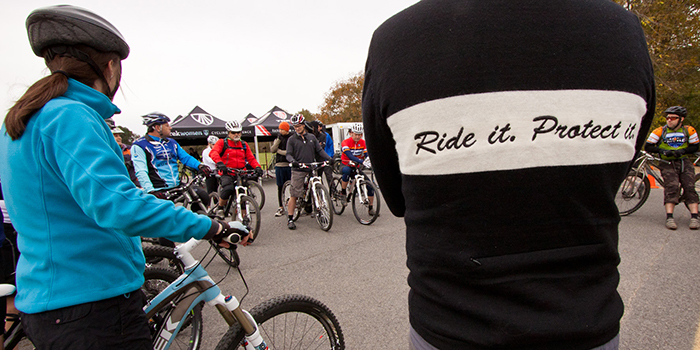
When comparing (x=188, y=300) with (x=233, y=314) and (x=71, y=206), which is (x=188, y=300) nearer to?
(x=233, y=314)

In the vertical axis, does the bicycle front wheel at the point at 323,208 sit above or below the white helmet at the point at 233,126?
below

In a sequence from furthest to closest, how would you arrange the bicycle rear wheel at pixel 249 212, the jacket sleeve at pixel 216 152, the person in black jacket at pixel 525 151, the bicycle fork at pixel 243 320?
the jacket sleeve at pixel 216 152
the bicycle rear wheel at pixel 249 212
the bicycle fork at pixel 243 320
the person in black jacket at pixel 525 151

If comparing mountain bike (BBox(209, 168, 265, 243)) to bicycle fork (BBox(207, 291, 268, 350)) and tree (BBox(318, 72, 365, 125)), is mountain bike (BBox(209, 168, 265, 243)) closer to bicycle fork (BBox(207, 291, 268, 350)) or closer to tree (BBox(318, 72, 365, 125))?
bicycle fork (BBox(207, 291, 268, 350))

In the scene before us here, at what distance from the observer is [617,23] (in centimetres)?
82

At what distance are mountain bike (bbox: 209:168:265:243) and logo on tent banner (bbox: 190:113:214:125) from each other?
11.1 meters

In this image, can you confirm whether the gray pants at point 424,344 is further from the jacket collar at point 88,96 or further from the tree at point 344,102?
the tree at point 344,102

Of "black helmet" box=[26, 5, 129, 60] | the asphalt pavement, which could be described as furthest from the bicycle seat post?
the asphalt pavement

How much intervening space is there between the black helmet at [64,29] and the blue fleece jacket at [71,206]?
17 cm

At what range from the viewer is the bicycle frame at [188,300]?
188 centimetres

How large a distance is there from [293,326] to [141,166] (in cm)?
348

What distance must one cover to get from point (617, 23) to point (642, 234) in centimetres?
554

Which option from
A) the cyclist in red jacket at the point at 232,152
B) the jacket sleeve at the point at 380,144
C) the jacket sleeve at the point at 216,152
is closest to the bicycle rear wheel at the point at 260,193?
the cyclist in red jacket at the point at 232,152

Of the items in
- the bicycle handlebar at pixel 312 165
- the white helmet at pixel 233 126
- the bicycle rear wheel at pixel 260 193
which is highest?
the white helmet at pixel 233 126

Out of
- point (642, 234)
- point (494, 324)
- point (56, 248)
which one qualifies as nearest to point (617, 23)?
point (494, 324)
